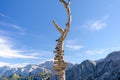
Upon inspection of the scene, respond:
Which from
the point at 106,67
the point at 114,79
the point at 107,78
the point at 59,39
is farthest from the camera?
the point at 106,67

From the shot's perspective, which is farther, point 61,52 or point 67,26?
point 67,26

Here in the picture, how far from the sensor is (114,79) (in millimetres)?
119688

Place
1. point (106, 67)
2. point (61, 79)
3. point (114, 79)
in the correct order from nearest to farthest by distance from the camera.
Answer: point (61, 79)
point (114, 79)
point (106, 67)

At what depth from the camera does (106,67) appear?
7028 inches

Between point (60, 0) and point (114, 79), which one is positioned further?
point (114, 79)

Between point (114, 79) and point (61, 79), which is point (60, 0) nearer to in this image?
point (61, 79)

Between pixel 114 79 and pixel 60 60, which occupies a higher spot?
pixel 114 79

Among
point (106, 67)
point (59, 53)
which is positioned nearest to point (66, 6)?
point (59, 53)

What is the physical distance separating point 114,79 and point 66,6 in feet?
371

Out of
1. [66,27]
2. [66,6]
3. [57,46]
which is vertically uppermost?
[66,6]

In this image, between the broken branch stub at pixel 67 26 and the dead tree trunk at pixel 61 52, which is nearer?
the dead tree trunk at pixel 61 52

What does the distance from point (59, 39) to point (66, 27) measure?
60 cm

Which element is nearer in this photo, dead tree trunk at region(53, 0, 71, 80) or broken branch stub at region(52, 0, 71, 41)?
dead tree trunk at region(53, 0, 71, 80)

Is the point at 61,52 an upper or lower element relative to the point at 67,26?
lower
